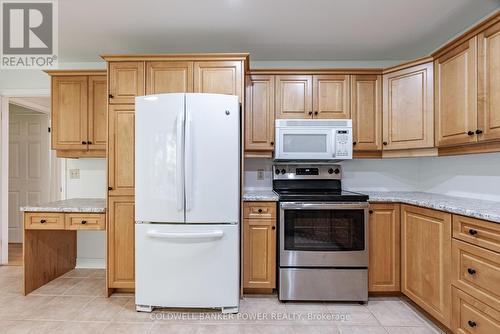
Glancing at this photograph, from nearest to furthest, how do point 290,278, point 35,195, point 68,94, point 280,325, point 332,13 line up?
1. point 280,325
2. point 332,13
3. point 290,278
4. point 68,94
5. point 35,195

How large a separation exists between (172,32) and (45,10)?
101 centimetres

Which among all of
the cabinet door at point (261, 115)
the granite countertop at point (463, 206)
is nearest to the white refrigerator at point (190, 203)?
the cabinet door at point (261, 115)

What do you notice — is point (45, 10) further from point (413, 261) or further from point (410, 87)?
point (413, 261)

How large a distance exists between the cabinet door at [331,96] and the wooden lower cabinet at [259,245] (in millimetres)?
1133

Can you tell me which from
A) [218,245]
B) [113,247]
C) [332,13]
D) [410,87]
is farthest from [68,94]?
[410,87]

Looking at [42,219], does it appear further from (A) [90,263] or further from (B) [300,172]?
(B) [300,172]

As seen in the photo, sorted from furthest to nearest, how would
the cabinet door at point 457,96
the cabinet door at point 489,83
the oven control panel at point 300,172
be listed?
the oven control panel at point 300,172 → the cabinet door at point 457,96 → the cabinet door at point 489,83

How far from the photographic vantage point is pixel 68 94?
2.74m

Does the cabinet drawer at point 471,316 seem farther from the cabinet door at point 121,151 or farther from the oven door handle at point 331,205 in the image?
the cabinet door at point 121,151

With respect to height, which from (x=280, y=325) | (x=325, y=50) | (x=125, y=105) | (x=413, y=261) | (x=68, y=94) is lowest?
(x=280, y=325)

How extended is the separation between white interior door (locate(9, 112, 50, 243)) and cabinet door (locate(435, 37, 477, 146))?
527 centimetres

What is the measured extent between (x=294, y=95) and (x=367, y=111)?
78 centimetres

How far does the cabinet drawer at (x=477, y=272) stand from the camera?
4.85 ft

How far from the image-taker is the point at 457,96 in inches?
82.7
